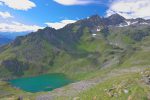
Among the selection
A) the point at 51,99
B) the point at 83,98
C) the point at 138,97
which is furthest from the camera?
the point at 51,99

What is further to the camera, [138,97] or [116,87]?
[116,87]

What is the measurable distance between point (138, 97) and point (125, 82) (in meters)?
15.2

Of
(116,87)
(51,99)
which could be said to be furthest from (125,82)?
(51,99)

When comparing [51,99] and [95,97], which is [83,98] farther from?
[51,99]

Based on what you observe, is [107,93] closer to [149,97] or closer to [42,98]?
[149,97]

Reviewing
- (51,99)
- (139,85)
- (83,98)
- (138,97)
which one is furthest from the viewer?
(51,99)

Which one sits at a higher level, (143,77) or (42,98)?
(143,77)

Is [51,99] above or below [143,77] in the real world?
below

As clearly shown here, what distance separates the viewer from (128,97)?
405 ft

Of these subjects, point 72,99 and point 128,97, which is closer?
point 128,97

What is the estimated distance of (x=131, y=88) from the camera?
425 ft

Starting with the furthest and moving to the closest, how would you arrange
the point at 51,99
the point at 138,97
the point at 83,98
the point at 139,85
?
the point at 51,99 → the point at 83,98 → the point at 139,85 → the point at 138,97

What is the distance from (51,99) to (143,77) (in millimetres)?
53567

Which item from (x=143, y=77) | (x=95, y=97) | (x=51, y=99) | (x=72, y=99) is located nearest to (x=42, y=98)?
(x=51, y=99)
